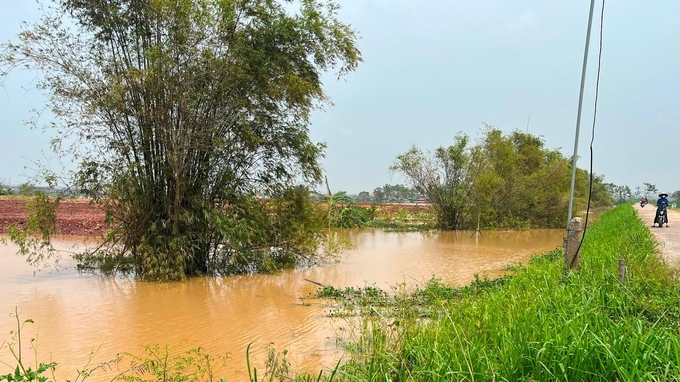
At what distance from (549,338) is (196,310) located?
5.01 m

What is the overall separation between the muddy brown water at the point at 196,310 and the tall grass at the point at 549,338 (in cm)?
118

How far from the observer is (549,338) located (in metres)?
2.88

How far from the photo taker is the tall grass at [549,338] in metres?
2.54

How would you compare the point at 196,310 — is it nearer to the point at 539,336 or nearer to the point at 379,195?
the point at 539,336

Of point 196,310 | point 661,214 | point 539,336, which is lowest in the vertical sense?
point 196,310

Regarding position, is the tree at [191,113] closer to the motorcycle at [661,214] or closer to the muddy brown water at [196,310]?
the muddy brown water at [196,310]

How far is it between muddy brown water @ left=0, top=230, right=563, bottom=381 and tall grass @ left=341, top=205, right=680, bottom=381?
1183 mm

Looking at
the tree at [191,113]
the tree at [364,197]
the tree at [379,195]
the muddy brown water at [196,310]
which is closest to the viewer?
the muddy brown water at [196,310]

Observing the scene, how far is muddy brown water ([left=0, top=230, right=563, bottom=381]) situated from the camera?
16.0ft

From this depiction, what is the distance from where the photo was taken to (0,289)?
7.77 meters

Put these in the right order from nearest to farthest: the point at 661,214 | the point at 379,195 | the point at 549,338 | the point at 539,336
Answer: the point at 549,338, the point at 539,336, the point at 661,214, the point at 379,195

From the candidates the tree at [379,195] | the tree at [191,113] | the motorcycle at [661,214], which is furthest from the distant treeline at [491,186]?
the tree at [379,195]

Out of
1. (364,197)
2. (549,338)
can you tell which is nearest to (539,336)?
(549,338)

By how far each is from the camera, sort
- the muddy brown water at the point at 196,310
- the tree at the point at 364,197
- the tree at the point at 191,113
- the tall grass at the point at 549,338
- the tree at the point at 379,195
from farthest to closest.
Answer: the tree at the point at 379,195
the tree at the point at 364,197
the tree at the point at 191,113
the muddy brown water at the point at 196,310
the tall grass at the point at 549,338
